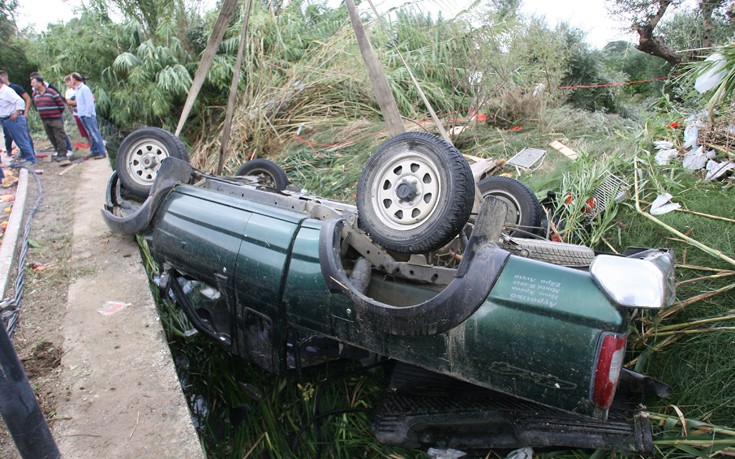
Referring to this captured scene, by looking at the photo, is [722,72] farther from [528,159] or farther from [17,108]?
[17,108]

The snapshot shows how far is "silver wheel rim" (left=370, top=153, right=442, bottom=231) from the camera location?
8.34 feet

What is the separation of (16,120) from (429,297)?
8.77 metres

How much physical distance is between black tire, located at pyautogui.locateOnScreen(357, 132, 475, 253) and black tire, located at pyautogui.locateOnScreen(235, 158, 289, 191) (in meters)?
2.21

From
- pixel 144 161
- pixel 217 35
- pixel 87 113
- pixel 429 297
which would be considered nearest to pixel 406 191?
pixel 429 297

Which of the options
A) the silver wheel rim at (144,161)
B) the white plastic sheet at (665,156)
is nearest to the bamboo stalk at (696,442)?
the white plastic sheet at (665,156)

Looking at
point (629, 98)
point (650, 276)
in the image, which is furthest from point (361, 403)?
point (629, 98)

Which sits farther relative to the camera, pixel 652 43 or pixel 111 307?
pixel 652 43

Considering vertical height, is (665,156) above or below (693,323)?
above

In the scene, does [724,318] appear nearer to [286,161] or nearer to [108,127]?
[286,161]

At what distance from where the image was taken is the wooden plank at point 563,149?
19.4 ft

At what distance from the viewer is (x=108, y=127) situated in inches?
411

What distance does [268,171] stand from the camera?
4898 millimetres

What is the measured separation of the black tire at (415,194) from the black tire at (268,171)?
7.25 feet

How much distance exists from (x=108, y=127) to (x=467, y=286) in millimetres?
10351
